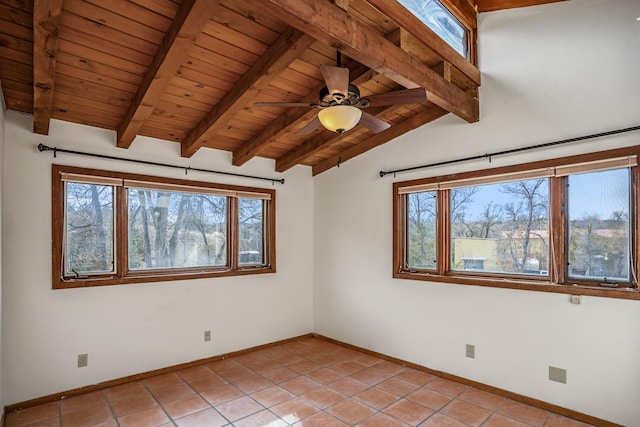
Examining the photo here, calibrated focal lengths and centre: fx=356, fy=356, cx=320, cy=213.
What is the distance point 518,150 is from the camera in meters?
3.22

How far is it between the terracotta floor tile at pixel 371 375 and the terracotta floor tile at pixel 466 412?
0.75 metres

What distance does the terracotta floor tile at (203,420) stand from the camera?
9.18ft

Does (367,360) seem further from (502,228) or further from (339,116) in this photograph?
(339,116)

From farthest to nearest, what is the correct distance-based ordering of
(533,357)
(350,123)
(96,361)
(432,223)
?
(432,223)
(96,361)
(533,357)
(350,123)

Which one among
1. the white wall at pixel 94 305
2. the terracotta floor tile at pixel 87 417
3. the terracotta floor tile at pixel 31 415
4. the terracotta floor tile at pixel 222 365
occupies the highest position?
the white wall at pixel 94 305

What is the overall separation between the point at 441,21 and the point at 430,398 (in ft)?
11.0

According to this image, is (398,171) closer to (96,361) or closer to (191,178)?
(191,178)

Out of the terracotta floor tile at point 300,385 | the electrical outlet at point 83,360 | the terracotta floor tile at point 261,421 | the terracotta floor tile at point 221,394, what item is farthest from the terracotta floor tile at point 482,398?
the electrical outlet at point 83,360

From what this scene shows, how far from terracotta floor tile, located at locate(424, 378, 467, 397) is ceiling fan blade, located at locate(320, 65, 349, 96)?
2.87m

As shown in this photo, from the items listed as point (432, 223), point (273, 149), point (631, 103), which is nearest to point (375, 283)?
point (432, 223)

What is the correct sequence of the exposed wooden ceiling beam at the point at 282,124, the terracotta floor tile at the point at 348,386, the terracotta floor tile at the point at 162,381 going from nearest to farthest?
1. the exposed wooden ceiling beam at the point at 282,124
2. the terracotta floor tile at the point at 348,386
3. the terracotta floor tile at the point at 162,381

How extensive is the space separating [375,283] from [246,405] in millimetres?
2011

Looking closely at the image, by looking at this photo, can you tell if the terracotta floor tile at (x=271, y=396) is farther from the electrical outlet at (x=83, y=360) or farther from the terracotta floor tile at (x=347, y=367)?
the electrical outlet at (x=83, y=360)

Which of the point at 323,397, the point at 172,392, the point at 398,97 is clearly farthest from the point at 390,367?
the point at 398,97
